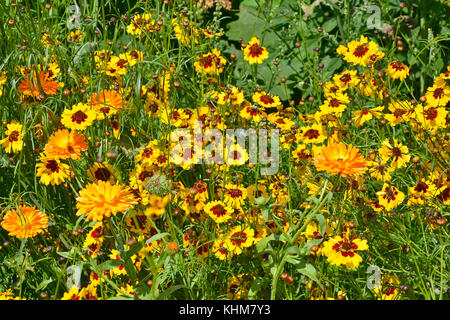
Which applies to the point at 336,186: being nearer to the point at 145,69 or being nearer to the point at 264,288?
the point at 264,288

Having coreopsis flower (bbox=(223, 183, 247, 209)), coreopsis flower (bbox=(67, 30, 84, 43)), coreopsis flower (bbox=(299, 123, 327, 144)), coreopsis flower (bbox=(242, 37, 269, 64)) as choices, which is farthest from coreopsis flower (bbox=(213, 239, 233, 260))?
coreopsis flower (bbox=(67, 30, 84, 43))

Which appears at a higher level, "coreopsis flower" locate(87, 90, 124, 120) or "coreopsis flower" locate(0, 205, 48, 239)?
"coreopsis flower" locate(87, 90, 124, 120)

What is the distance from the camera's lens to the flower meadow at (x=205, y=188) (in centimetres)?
149

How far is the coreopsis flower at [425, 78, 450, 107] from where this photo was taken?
6.41ft

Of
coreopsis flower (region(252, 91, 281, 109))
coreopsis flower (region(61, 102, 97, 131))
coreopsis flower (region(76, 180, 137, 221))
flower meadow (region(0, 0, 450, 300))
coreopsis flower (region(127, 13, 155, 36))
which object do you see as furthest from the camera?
coreopsis flower (region(127, 13, 155, 36))

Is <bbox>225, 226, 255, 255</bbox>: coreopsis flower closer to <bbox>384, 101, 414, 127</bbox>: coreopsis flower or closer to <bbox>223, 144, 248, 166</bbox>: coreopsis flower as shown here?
<bbox>223, 144, 248, 166</bbox>: coreopsis flower

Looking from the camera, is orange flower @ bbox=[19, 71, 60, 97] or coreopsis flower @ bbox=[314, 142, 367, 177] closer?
coreopsis flower @ bbox=[314, 142, 367, 177]

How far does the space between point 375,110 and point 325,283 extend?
62 cm

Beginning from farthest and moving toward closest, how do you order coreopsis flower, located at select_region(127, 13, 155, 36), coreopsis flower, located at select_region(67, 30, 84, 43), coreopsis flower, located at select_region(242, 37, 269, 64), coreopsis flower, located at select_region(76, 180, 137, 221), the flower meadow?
coreopsis flower, located at select_region(67, 30, 84, 43)
coreopsis flower, located at select_region(127, 13, 155, 36)
coreopsis flower, located at select_region(242, 37, 269, 64)
the flower meadow
coreopsis flower, located at select_region(76, 180, 137, 221)

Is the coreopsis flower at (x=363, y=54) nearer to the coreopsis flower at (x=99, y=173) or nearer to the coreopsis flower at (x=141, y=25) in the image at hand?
the coreopsis flower at (x=141, y=25)

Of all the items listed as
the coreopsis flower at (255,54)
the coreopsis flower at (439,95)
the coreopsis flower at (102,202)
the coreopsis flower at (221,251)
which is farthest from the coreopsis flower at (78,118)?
the coreopsis flower at (439,95)

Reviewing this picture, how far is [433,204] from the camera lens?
1.74 metres

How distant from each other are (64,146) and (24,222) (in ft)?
0.75
